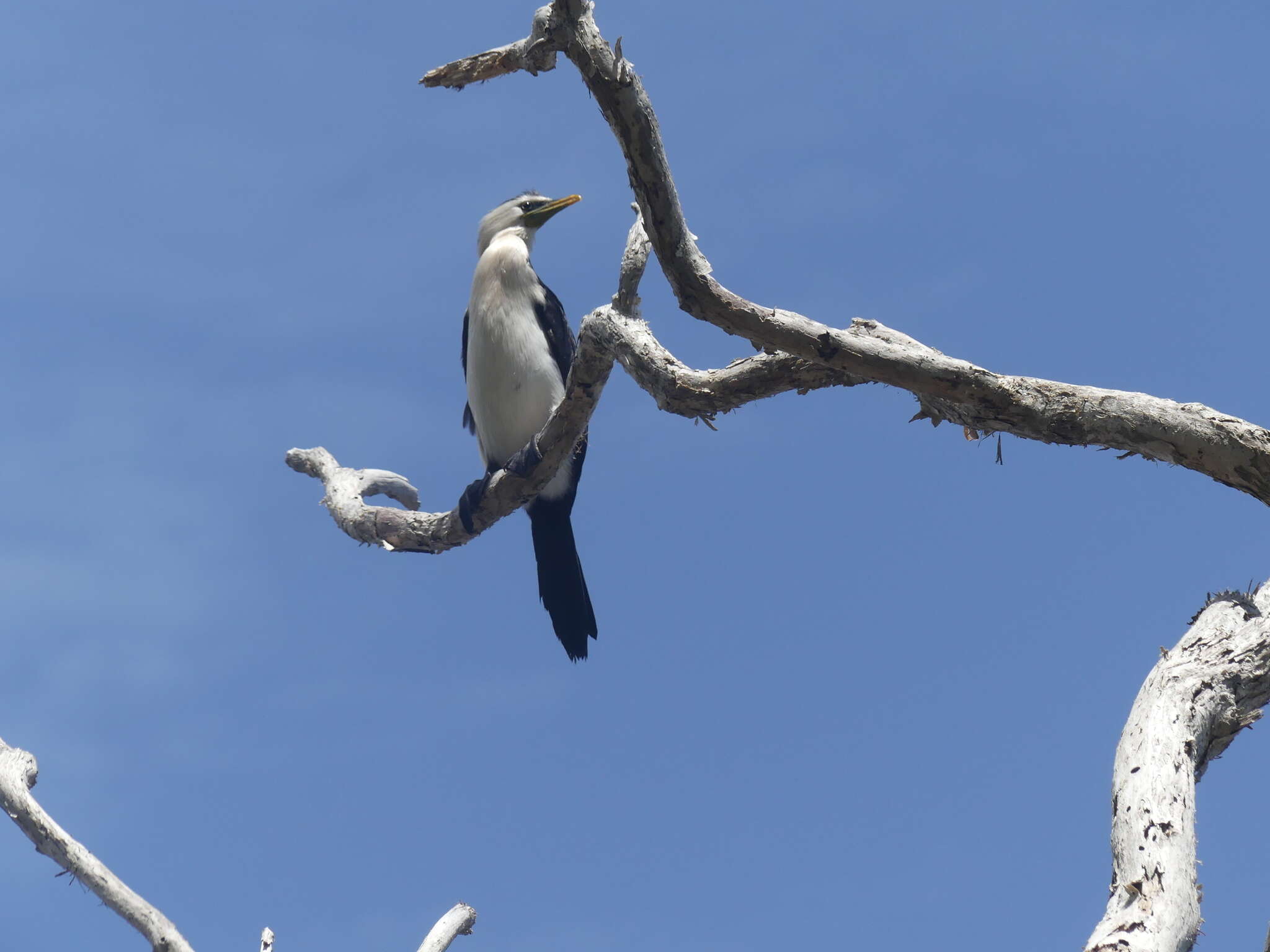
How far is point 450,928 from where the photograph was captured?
14.9 ft

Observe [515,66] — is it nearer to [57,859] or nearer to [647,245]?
[647,245]

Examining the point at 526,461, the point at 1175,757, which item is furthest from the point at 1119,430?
the point at 526,461

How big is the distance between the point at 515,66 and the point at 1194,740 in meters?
2.44

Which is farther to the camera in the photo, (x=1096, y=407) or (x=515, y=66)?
(x=515, y=66)

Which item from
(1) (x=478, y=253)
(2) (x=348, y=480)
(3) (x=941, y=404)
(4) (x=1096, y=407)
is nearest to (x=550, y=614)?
(2) (x=348, y=480)

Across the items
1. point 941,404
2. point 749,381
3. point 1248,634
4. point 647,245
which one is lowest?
point 1248,634

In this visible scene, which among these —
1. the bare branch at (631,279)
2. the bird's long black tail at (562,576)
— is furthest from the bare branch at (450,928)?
the bare branch at (631,279)

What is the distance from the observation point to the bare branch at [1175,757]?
2.23m

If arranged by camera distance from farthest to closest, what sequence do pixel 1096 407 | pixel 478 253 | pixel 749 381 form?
pixel 478 253, pixel 749 381, pixel 1096 407

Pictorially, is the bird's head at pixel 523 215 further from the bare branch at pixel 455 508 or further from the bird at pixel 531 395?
the bare branch at pixel 455 508

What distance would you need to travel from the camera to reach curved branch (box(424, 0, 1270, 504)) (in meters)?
2.39

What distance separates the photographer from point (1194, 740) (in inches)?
106

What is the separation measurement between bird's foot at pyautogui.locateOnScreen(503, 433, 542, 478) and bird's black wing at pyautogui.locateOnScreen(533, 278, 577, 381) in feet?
2.83

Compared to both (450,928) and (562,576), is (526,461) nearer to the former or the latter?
(562,576)
